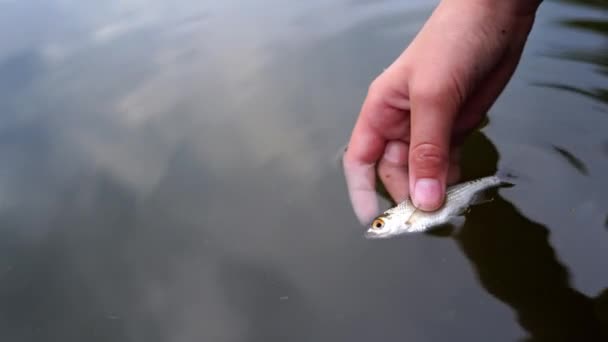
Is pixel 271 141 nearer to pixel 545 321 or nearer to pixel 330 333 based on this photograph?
pixel 330 333

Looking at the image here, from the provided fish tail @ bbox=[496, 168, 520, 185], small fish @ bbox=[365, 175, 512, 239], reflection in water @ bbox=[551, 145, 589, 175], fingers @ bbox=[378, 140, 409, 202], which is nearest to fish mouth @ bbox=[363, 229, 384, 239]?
small fish @ bbox=[365, 175, 512, 239]

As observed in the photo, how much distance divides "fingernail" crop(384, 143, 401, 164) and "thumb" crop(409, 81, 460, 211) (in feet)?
1.71

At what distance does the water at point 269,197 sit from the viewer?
2.12 m

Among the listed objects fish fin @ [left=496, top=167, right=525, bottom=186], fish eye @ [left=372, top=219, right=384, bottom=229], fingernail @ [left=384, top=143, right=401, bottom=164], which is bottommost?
fish fin @ [left=496, top=167, right=525, bottom=186]

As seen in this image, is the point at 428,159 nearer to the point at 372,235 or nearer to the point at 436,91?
the point at 436,91

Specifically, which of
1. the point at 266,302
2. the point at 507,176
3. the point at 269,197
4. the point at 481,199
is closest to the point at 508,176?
the point at 507,176

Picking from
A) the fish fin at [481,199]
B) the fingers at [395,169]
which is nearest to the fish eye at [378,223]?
the fingers at [395,169]

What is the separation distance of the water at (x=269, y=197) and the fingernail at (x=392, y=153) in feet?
0.82

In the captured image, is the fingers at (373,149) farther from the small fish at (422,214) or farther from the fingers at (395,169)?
the small fish at (422,214)

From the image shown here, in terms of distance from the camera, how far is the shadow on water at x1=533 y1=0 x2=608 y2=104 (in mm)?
2941

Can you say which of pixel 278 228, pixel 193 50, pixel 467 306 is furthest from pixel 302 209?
pixel 193 50

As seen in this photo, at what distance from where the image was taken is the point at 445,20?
2334mm

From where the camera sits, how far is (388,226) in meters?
2.38

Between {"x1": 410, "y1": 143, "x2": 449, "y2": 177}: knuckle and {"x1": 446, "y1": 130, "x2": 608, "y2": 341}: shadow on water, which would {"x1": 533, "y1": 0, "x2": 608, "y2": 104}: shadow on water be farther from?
{"x1": 410, "y1": 143, "x2": 449, "y2": 177}: knuckle
